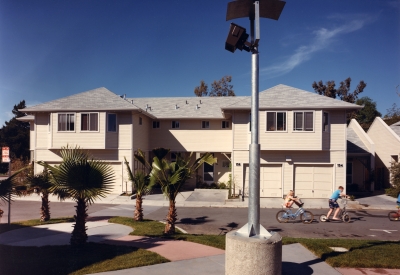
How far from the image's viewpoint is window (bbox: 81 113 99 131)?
69.1ft

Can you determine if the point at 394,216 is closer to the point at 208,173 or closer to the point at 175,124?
the point at 208,173

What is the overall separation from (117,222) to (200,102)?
57.0 ft

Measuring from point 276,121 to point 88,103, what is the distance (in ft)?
40.9

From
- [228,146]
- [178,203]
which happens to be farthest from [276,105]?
[178,203]

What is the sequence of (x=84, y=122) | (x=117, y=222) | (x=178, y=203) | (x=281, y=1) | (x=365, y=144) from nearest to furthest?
(x=281, y=1) → (x=117, y=222) → (x=178, y=203) → (x=84, y=122) → (x=365, y=144)

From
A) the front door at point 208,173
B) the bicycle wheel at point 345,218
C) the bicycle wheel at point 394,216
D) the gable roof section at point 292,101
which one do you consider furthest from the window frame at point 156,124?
the bicycle wheel at point 394,216

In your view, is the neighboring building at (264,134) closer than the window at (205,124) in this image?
Yes

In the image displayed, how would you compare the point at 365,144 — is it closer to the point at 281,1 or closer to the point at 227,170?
the point at 227,170

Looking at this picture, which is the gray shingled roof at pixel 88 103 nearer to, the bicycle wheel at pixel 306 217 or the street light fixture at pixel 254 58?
the bicycle wheel at pixel 306 217

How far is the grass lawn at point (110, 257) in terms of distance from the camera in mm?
6703

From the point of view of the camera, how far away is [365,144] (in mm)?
24922

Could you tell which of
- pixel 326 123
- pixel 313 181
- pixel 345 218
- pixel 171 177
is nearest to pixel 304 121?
pixel 326 123

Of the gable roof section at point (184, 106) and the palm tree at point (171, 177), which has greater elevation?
the gable roof section at point (184, 106)

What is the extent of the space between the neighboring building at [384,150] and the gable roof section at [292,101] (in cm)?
689
